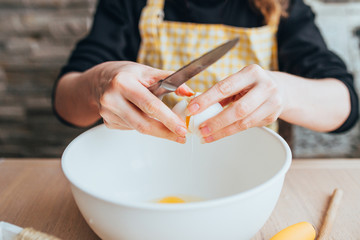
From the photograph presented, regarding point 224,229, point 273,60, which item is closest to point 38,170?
point 224,229

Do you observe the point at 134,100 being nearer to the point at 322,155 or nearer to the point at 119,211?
the point at 119,211

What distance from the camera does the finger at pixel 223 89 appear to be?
0.54m

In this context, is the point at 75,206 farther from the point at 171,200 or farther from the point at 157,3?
the point at 157,3

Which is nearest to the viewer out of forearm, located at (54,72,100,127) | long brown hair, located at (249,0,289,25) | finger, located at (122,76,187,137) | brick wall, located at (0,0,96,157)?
finger, located at (122,76,187,137)

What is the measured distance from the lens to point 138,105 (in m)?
0.54

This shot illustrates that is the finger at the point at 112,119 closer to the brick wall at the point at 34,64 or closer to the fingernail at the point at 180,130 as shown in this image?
the fingernail at the point at 180,130


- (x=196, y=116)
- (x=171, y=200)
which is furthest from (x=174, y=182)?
(x=196, y=116)

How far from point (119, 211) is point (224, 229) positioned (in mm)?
141

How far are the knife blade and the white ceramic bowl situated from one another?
186 mm

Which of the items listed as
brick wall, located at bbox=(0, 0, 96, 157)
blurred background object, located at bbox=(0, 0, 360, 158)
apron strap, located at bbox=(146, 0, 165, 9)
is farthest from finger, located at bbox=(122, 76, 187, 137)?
brick wall, located at bbox=(0, 0, 96, 157)

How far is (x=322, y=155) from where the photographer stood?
4.48ft

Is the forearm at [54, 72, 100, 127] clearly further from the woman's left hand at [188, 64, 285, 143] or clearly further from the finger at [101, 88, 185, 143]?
the woman's left hand at [188, 64, 285, 143]

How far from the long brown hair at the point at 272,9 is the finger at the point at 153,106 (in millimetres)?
633

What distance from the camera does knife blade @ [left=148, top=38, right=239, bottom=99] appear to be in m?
0.50
